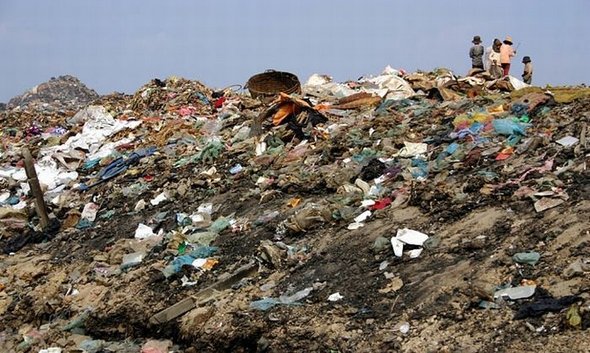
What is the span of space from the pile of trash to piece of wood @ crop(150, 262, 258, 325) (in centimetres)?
1

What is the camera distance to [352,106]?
977 cm

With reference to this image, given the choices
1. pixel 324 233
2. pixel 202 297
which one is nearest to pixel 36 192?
pixel 202 297

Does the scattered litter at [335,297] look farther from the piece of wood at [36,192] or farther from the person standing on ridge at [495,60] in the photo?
the person standing on ridge at [495,60]

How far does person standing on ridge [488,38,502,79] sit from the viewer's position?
10.8m

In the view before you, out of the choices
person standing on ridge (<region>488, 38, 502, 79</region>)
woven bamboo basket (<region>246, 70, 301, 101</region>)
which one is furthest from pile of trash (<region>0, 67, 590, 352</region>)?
woven bamboo basket (<region>246, 70, 301, 101</region>)

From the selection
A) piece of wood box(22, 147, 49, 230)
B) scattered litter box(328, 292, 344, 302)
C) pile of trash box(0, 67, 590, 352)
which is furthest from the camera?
piece of wood box(22, 147, 49, 230)

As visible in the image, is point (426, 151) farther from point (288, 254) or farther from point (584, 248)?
point (584, 248)

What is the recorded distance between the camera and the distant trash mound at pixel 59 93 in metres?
19.6

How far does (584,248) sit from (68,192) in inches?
272

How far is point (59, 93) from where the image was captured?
2020cm

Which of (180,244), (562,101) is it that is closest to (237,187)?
(180,244)

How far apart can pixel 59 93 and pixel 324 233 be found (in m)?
16.7

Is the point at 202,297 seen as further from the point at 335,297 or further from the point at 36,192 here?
the point at 36,192

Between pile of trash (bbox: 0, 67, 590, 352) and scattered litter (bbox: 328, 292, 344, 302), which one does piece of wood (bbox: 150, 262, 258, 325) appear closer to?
pile of trash (bbox: 0, 67, 590, 352)
